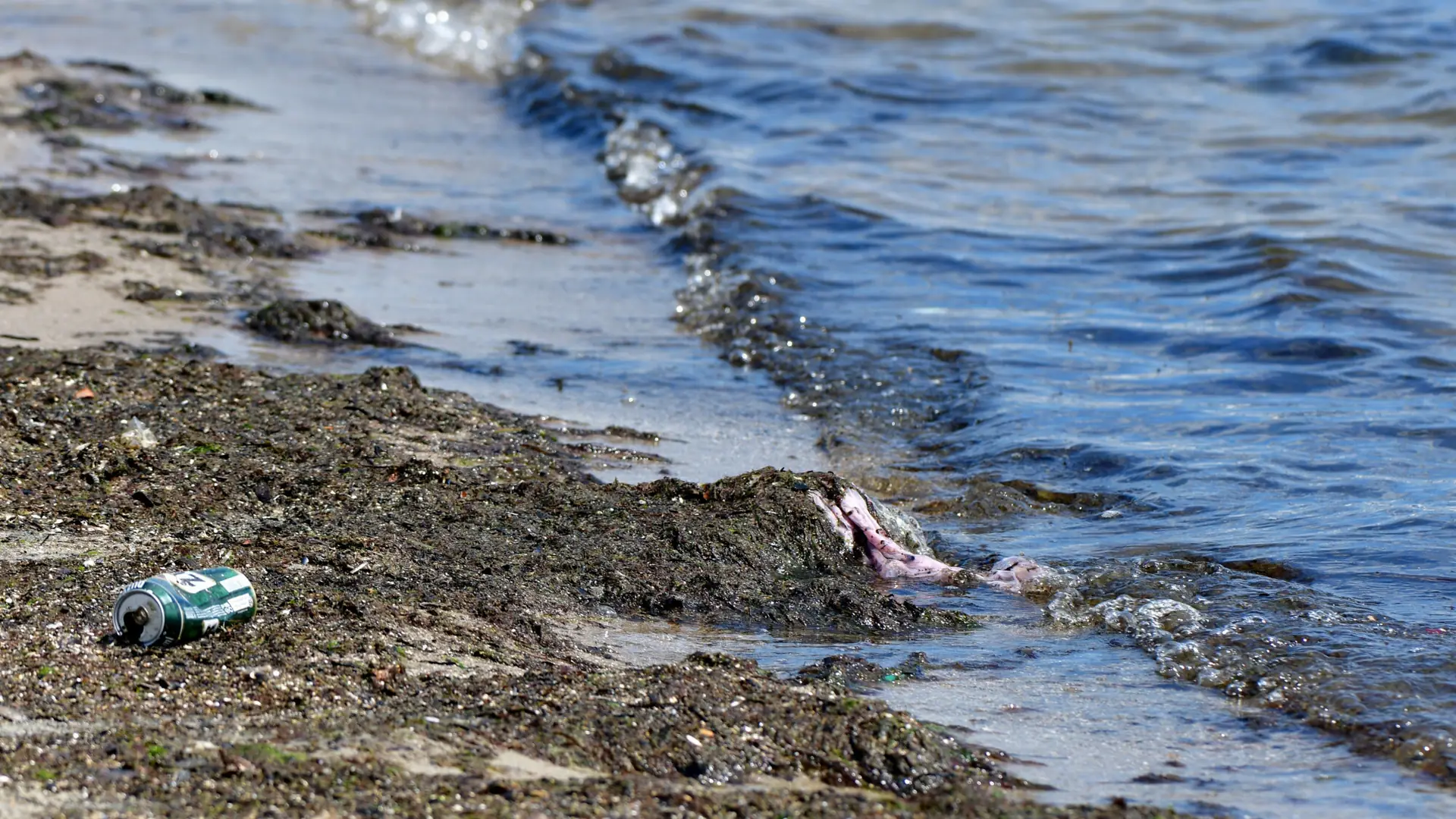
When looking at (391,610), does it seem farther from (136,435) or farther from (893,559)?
(893,559)

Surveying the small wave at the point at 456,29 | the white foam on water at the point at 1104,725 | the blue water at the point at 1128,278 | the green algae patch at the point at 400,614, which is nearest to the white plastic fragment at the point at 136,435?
the green algae patch at the point at 400,614

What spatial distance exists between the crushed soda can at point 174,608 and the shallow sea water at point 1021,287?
4.15 feet

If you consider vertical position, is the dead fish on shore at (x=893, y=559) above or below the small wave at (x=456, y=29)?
below

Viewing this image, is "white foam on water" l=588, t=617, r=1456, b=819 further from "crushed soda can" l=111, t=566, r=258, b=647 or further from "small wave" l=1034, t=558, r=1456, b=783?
"crushed soda can" l=111, t=566, r=258, b=647

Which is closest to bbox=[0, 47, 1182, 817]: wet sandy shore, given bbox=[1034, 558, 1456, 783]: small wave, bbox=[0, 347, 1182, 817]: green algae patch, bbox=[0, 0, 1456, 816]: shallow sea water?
bbox=[0, 347, 1182, 817]: green algae patch

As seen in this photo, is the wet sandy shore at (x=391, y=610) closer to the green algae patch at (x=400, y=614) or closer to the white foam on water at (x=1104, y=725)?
the green algae patch at (x=400, y=614)

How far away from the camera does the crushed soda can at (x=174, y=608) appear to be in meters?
3.34

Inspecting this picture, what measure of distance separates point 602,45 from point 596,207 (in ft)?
23.3

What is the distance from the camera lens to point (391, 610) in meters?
3.75

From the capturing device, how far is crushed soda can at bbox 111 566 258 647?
3.34 m

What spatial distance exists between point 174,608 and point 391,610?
56 centimetres

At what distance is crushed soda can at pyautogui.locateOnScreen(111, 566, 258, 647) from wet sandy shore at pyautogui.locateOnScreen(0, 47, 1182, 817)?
4cm

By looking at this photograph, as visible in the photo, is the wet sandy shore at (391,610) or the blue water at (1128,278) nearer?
the wet sandy shore at (391,610)

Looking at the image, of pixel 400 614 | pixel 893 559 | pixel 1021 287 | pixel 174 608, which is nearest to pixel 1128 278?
pixel 1021 287
